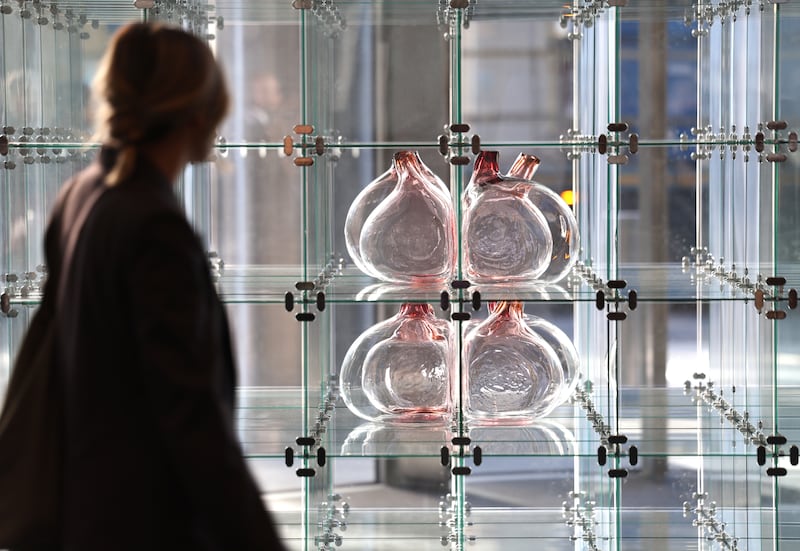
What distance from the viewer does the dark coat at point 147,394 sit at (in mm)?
1282

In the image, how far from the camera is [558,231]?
2404 mm

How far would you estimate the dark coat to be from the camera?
1.28 metres

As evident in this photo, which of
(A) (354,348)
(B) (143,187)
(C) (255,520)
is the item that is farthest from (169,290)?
(A) (354,348)

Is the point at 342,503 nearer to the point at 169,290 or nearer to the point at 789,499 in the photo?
the point at 789,499

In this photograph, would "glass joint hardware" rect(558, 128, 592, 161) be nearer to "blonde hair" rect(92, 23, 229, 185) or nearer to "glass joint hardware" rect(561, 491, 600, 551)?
"glass joint hardware" rect(561, 491, 600, 551)

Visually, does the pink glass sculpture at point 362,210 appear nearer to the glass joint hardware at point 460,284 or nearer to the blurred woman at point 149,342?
the glass joint hardware at point 460,284

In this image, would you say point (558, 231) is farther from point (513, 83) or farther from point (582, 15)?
point (513, 83)

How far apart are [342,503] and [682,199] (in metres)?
1.10

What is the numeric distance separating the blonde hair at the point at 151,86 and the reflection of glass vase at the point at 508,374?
1.12 metres

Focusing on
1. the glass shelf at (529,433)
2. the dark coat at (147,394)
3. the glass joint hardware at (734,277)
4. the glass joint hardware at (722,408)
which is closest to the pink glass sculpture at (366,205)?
the glass shelf at (529,433)

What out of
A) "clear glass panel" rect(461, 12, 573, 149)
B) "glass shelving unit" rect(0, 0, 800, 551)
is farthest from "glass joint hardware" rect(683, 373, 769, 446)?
"clear glass panel" rect(461, 12, 573, 149)

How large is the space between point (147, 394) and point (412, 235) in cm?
109

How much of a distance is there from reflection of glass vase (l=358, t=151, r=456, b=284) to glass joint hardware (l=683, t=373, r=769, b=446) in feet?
2.19

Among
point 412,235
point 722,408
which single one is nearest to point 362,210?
point 412,235
